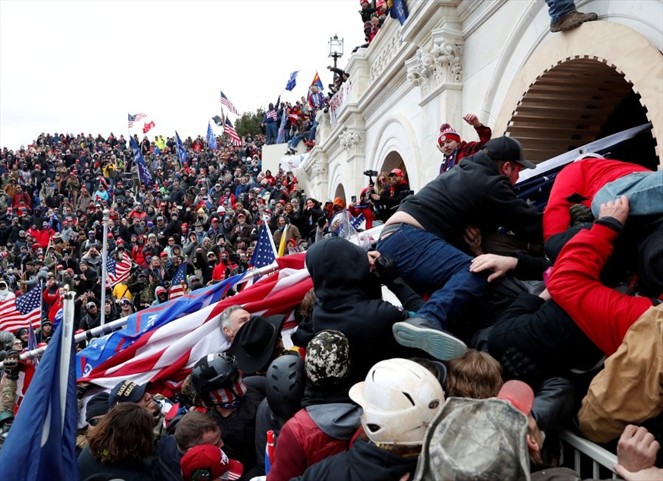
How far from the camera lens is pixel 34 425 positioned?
10.6 ft

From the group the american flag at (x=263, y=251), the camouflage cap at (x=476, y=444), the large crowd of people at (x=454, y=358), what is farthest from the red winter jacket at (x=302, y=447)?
the american flag at (x=263, y=251)

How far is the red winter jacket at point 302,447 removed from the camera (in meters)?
2.67

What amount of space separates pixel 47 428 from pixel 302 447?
1571mm

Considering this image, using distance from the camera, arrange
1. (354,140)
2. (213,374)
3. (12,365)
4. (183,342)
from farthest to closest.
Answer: (354,140) < (12,365) < (183,342) < (213,374)

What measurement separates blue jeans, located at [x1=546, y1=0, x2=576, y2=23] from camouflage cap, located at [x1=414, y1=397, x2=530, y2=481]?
18.9 feet

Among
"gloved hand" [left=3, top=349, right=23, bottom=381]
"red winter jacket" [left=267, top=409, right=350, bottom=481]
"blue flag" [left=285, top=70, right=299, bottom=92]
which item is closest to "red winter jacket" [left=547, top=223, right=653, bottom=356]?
"red winter jacket" [left=267, top=409, right=350, bottom=481]

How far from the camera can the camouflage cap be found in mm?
1725

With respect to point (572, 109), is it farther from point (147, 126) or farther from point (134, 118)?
point (147, 126)

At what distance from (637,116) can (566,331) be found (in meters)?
6.16

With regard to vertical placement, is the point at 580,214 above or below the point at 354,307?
above

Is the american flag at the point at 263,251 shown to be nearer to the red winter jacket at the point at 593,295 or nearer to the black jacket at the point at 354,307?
the black jacket at the point at 354,307

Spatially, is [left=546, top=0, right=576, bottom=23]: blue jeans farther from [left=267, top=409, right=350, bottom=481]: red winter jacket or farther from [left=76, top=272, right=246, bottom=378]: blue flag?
[left=267, top=409, right=350, bottom=481]: red winter jacket

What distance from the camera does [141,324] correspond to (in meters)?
6.13

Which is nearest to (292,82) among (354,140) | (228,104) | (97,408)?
(228,104)
